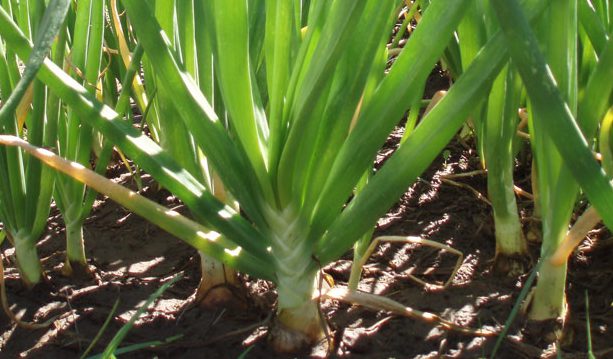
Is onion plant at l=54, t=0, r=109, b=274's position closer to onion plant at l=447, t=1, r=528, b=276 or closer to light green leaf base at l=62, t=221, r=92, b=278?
light green leaf base at l=62, t=221, r=92, b=278

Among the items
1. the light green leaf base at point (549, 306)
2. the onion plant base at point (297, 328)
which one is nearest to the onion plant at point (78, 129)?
the onion plant base at point (297, 328)

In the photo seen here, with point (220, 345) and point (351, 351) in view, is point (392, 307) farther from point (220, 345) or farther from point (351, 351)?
point (220, 345)

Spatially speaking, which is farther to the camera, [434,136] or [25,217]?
[25,217]

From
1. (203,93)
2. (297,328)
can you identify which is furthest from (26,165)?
(297,328)

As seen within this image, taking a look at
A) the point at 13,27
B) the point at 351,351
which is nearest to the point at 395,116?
the point at 351,351

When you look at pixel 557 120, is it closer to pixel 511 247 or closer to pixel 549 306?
pixel 549 306
